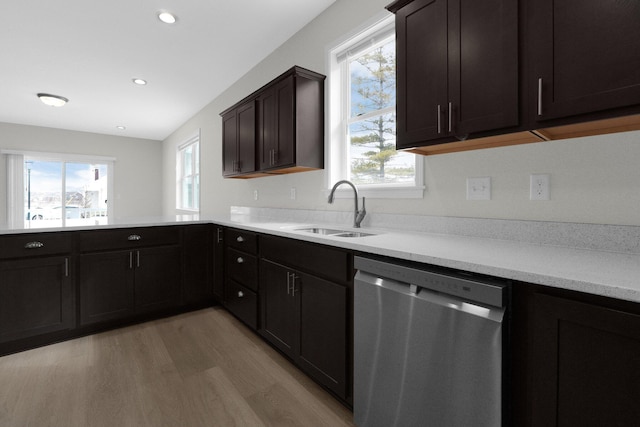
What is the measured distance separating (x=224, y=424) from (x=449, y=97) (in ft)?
6.23

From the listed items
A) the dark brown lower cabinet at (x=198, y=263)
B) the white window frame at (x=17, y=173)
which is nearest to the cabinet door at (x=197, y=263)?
the dark brown lower cabinet at (x=198, y=263)

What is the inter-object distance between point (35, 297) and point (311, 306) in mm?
2072

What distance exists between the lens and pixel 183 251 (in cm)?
293

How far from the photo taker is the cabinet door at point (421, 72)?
1.45 metres

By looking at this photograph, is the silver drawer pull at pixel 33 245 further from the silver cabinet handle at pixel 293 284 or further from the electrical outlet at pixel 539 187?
the electrical outlet at pixel 539 187

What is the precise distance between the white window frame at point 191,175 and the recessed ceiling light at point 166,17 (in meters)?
2.74

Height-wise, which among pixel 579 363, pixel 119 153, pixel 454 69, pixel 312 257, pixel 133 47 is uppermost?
pixel 133 47

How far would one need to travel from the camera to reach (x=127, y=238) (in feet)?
8.64

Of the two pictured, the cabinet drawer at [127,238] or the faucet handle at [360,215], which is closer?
the faucet handle at [360,215]

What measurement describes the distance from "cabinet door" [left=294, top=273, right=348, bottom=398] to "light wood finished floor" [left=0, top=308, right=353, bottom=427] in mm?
162

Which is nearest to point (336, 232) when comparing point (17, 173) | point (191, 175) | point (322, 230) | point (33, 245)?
point (322, 230)

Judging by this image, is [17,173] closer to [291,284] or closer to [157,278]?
[157,278]

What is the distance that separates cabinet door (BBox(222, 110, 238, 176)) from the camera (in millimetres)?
3410

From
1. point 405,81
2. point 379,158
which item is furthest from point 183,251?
point 405,81
